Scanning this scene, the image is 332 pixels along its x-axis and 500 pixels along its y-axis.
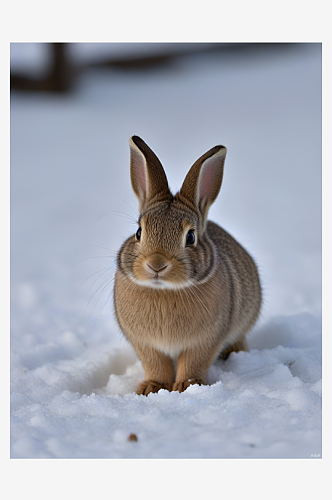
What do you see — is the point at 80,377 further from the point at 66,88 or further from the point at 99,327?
the point at 66,88

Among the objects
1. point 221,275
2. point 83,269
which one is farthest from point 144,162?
point 83,269

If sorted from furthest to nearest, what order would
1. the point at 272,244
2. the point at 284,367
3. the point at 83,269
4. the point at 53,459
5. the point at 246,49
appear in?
the point at 272,244, the point at 83,269, the point at 246,49, the point at 284,367, the point at 53,459

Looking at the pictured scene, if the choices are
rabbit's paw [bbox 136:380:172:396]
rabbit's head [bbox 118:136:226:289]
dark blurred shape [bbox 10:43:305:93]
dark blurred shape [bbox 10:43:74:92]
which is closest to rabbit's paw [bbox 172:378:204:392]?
rabbit's paw [bbox 136:380:172:396]

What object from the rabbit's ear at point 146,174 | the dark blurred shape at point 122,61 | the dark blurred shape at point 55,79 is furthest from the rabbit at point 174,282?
the dark blurred shape at point 55,79

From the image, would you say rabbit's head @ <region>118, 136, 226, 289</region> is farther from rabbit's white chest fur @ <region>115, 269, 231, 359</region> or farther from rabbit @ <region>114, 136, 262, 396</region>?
rabbit's white chest fur @ <region>115, 269, 231, 359</region>

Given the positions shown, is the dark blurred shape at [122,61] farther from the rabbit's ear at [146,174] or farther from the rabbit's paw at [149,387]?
the rabbit's paw at [149,387]

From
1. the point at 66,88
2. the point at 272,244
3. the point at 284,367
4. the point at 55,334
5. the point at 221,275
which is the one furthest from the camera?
the point at 66,88
